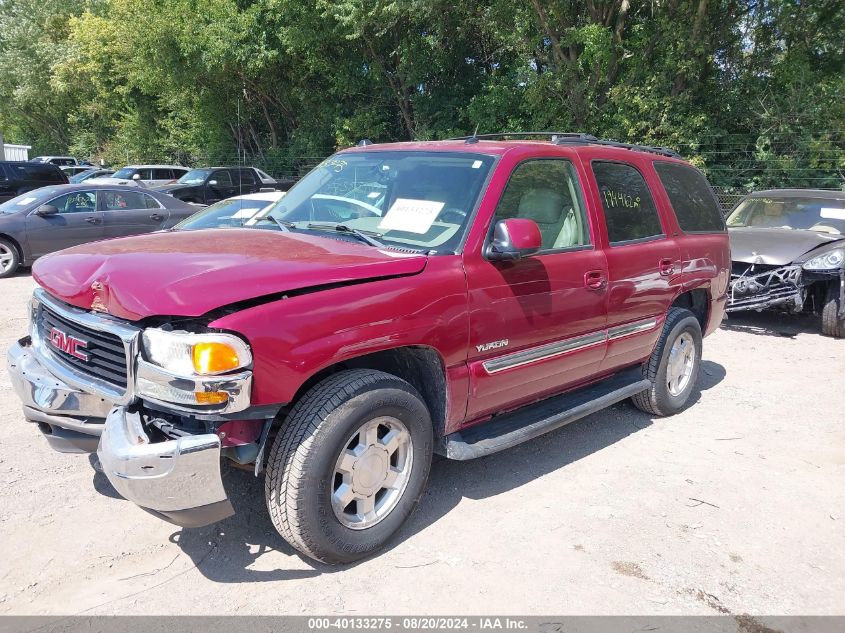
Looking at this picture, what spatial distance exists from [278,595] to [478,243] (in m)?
1.96

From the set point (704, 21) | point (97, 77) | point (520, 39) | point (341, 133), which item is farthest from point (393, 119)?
point (97, 77)

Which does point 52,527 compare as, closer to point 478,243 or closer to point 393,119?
point 478,243

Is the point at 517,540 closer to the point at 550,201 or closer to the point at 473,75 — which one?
the point at 550,201

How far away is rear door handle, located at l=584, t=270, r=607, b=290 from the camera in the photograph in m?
4.28

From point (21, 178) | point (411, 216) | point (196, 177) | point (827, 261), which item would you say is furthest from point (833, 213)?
point (21, 178)

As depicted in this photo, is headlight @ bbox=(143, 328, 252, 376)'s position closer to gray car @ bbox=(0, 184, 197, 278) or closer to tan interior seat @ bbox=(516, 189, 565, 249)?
tan interior seat @ bbox=(516, 189, 565, 249)

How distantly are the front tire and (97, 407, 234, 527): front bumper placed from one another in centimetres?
34

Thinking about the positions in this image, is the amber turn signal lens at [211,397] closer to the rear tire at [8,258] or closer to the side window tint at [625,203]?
the side window tint at [625,203]

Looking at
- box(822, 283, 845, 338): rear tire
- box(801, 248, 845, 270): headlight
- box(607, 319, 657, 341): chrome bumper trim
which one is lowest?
box(822, 283, 845, 338): rear tire

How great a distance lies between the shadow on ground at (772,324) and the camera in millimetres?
8898

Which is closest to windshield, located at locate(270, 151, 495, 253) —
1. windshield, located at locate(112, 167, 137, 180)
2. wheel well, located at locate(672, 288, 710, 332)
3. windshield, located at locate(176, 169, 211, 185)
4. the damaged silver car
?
wheel well, located at locate(672, 288, 710, 332)

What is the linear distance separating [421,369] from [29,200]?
10.5 metres

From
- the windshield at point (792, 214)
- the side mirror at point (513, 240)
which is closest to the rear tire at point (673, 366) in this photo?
the side mirror at point (513, 240)

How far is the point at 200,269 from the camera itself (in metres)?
3.01
